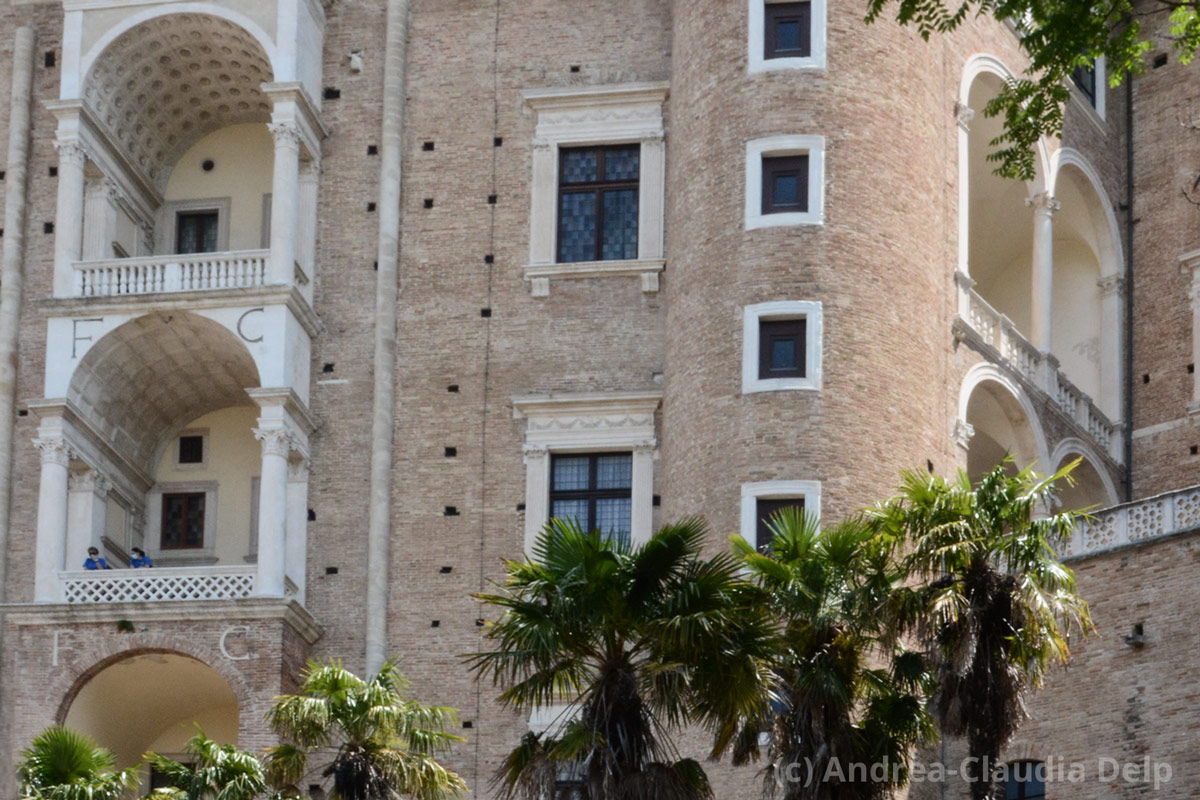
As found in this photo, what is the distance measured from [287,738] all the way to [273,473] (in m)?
6.40

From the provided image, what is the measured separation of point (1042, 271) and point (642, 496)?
24.8 feet

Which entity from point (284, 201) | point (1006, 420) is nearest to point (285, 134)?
point (284, 201)

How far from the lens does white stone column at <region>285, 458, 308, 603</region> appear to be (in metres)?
35.4

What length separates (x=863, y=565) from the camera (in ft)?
85.1

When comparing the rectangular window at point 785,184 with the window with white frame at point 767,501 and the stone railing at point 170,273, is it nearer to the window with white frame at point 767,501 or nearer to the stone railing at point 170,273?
the window with white frame at point 767,501

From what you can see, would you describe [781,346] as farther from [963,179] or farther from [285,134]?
[285,134]

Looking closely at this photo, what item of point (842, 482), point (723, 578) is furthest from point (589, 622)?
point (842, 482)

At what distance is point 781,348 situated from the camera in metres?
33.5

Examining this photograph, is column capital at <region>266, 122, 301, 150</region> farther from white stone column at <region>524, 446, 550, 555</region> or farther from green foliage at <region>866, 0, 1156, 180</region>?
green foliage at <region>866, 0, 1156, 180</region>

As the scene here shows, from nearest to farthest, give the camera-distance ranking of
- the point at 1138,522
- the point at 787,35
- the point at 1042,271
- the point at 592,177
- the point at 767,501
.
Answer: the point at 1138,522
the point at 767,501
the point at 787,35
the point at 592,177
the point at 1042,271

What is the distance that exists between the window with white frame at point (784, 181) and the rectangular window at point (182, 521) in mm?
9278

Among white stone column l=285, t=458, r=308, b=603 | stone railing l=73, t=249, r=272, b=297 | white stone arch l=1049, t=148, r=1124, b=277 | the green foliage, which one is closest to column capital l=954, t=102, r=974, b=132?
white stone arch l=1049, t=148, r=1124, b=277

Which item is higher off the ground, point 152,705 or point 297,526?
point 297,526

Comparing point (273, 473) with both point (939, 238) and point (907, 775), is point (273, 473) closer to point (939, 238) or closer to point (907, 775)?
point (939, 238)
